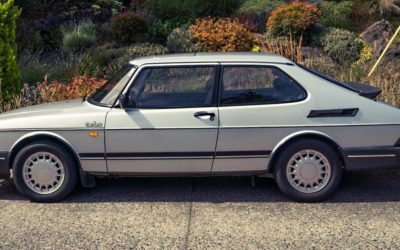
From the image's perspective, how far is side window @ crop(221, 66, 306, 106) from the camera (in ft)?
17.1

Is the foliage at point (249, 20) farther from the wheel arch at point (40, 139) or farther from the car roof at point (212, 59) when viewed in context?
the wheel arch at point (40, 139)

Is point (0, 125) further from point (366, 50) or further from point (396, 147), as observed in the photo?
point (366, 50)

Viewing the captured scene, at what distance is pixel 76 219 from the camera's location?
16.0ft

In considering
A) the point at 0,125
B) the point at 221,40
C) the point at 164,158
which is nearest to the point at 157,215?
the point at 164,158

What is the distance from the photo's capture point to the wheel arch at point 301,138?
16.8 feet

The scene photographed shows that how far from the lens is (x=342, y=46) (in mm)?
11328

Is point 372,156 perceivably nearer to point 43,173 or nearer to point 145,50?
point 43,173

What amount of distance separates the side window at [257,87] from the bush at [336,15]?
26.4ft

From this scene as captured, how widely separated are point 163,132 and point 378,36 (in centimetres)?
838

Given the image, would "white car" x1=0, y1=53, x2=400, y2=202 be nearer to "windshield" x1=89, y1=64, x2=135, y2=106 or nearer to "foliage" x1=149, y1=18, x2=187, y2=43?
"windshield" x1=89, y1=64, x2=135, y2=106

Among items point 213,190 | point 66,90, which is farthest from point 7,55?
point 213,190

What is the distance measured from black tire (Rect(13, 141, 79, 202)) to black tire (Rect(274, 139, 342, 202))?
202cm

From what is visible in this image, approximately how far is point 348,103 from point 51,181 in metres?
3.00

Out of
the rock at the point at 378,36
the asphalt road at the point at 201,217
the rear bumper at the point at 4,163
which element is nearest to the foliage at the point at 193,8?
the rock at the point at 378,36
